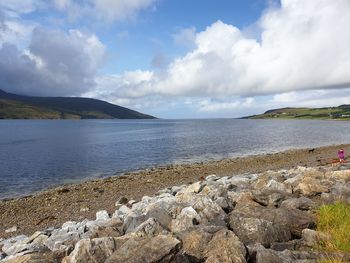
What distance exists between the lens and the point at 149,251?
8.62m

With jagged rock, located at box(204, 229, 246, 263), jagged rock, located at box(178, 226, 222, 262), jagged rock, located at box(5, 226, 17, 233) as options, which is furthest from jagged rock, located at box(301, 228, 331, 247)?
jagged rock, located at box(5, 226, 17, 233)

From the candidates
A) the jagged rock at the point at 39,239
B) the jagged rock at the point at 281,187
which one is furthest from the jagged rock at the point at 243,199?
the jagged rock at the point at 39,239

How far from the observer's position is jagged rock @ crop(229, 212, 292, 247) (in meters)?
10.5

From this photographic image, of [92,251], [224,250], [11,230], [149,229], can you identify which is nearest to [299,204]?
[224,250]

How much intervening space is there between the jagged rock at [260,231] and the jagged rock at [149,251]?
2.62 metres

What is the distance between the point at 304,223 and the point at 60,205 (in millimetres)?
20028

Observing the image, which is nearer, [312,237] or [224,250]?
[224,250]

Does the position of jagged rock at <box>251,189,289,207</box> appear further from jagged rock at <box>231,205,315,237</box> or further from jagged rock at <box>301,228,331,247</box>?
jagged rock at <box>301,228,331,247</box>

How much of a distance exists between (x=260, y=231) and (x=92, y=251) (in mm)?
4762

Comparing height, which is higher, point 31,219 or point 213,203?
point 213,203

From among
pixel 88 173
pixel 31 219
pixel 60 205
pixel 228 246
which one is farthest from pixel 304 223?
pixel 88 173

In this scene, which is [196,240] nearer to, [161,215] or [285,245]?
[285,245]

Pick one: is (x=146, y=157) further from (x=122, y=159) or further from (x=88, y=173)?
(x=88, y=173)

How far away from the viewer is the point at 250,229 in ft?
35.6
